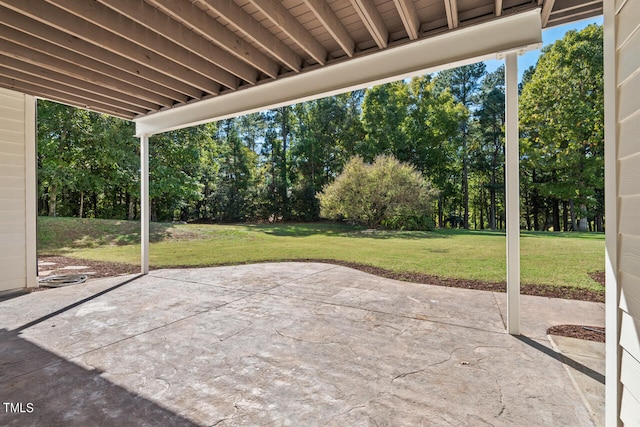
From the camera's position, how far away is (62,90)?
3.90 meters

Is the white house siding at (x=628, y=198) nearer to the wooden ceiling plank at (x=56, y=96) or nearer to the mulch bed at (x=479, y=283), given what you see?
the mulch bed at (x=479, y=283)

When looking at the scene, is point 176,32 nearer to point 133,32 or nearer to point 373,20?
point 133,32

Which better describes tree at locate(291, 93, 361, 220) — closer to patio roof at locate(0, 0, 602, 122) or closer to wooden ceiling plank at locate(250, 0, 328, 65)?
patio roof at locate(0, 0, 602, 122)

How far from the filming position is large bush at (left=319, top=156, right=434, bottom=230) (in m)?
10.7

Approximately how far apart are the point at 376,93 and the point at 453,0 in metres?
12.9

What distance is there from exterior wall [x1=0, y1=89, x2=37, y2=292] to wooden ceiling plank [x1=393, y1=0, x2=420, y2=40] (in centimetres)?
495

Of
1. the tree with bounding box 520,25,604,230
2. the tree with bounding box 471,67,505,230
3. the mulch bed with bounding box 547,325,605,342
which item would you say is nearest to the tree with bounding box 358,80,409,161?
the tree with bounding box 471,67,505,230

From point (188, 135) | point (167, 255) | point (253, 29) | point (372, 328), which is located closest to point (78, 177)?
point (188, 135)

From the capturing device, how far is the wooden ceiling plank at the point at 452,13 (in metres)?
2.25

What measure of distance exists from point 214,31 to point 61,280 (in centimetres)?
469

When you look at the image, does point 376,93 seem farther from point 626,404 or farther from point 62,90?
point 626,404

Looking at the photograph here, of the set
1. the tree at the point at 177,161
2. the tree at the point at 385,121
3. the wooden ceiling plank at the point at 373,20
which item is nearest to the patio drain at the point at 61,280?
the wooden ceiling plank at the point at 373,20

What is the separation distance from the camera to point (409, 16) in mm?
2357

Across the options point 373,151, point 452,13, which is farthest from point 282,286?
point 373,151
